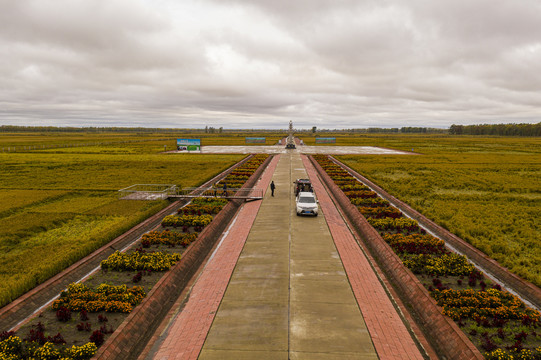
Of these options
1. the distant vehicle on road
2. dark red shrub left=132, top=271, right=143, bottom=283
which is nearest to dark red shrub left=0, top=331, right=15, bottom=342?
dark red shrub left=132, top=271, right=143, bottom=283

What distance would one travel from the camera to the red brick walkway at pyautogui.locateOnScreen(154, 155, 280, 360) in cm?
794

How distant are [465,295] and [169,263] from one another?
11353 mm

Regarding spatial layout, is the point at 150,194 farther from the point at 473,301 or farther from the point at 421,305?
the point at 473,301

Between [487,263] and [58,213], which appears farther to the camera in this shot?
[58,213]

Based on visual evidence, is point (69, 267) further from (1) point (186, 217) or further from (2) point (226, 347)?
(2) point (226, 347)

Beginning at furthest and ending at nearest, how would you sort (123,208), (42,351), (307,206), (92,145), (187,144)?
(92,145), (187,144), (123,208), (307,206), (42,351)

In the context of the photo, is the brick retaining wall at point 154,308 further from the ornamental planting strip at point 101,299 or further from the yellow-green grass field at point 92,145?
the yellow-green grass field at point 92,145

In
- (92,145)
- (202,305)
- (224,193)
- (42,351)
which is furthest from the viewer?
(92,145)

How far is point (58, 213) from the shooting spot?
21.4 metres

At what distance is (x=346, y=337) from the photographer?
814cm

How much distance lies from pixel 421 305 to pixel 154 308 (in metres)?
9.27

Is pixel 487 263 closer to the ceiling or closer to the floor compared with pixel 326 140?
closer to the floor

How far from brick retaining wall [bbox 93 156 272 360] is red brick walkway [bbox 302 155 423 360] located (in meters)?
6.79

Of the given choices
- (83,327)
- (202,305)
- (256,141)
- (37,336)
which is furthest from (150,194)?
(256,141)
